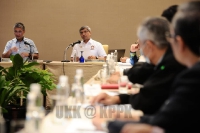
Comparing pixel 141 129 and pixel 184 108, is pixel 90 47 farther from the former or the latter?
pixel 184 108

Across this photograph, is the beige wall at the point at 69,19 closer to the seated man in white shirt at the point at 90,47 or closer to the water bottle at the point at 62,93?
the seated man in white shirt at the point at 90,47

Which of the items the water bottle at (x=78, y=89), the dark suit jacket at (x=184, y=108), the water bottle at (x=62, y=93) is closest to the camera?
the dark suit jacket at (x=184, y=108)

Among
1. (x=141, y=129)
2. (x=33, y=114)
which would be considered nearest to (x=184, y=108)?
(x=141, y=129)

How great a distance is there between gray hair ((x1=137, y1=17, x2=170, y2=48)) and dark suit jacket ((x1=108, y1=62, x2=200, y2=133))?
0.65m

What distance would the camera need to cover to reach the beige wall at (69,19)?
308 inches

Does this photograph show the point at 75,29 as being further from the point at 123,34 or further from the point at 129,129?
the point at 129,129

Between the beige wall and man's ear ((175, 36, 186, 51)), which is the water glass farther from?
the beige wall

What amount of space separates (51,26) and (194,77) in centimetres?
690

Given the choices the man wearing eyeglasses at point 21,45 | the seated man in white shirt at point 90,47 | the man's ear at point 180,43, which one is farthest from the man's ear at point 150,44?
the seated man in white shirt at point 90,47

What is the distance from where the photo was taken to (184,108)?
1.12 meters

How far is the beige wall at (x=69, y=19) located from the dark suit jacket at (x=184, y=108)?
667cm

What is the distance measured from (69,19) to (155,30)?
20.3 ft

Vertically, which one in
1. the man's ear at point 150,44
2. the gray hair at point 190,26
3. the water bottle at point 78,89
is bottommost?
the water bottle at point 78,89

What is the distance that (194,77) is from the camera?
114 centimetres
